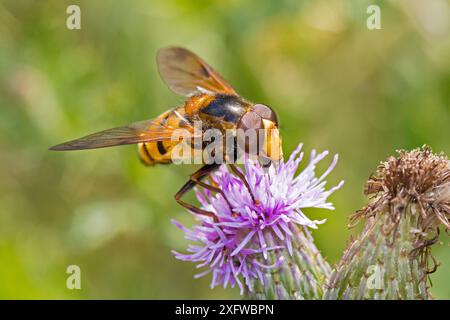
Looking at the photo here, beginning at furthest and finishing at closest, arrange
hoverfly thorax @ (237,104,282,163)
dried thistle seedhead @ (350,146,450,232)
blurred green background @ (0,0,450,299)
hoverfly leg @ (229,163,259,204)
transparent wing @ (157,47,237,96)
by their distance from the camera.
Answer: blurred green background @ (0,0,450,299) → transparent wing @ (157,47,237,96) → hoverfly leg @ (229,163,259,204) → hoverfly thorax @ (237,104,282,163) → dried thistle seedhead @ (350,146,450,232)

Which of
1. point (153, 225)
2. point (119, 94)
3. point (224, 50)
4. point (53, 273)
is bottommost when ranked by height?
point (53, 273)

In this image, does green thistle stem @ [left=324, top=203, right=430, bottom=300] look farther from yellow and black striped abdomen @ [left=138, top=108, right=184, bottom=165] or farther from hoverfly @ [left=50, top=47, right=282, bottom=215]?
yellow and black striped abdomen @ [left=138, top=108, right=184, bottom=165]

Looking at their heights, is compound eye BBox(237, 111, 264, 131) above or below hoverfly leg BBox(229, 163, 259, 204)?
above

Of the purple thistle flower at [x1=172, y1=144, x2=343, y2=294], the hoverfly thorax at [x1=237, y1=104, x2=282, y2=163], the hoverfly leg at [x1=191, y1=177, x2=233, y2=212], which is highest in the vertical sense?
the hoverfly thorax at [x1=237, y1=104, x2=282, y2=163]

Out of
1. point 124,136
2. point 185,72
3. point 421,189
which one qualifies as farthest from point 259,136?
point 185,72

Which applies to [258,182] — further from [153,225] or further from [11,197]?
[11,197]

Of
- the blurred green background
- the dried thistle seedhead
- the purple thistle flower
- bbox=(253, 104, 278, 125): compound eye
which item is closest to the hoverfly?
bbox=(253, 104, 278, 125): compound eye

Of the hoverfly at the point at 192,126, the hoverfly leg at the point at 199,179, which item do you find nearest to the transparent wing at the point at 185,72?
the hoverfly at the point at 192,126

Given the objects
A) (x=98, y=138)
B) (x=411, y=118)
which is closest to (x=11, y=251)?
(x=98, y=138)
